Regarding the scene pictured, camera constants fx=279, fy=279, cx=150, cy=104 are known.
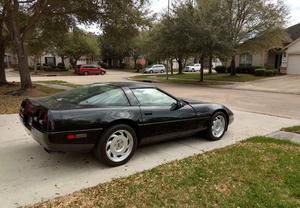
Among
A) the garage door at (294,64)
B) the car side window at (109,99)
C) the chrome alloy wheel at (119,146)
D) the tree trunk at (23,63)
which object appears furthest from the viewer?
the garage door at (294,64)

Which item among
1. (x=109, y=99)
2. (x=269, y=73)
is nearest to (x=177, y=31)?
(x=269, y=73)

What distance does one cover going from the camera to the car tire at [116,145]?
4184mm

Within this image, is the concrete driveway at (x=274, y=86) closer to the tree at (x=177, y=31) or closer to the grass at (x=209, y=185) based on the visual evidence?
the tree at (x=177, y=31)

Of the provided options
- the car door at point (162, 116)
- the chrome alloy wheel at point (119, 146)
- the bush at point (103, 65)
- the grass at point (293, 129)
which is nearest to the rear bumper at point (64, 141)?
the chrome alloy wheel at point (119, 146)

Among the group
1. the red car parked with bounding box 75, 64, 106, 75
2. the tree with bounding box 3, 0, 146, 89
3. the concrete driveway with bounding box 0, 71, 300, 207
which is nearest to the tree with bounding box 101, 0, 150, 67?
the tree with bounding box 3, 0, 146, 89

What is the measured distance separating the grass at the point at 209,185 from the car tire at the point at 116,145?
513 millimetres

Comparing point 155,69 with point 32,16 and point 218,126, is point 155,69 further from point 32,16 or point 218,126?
point 218,126

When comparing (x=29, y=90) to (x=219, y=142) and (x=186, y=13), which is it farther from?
(x=186, y=13)

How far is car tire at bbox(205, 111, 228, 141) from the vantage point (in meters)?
5.72

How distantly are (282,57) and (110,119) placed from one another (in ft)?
107

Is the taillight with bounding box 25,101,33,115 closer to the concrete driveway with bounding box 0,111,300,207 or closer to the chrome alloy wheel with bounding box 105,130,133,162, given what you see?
the concrete driveway with bounding box 0,111,300,207

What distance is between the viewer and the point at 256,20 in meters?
24.8

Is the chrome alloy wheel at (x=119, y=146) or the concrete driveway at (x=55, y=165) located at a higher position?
the chrome alloy wheel at (x=119, y=146)

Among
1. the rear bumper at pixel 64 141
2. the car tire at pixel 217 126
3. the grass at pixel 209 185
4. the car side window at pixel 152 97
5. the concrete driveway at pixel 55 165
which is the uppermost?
the car side window at pixel 152 97
